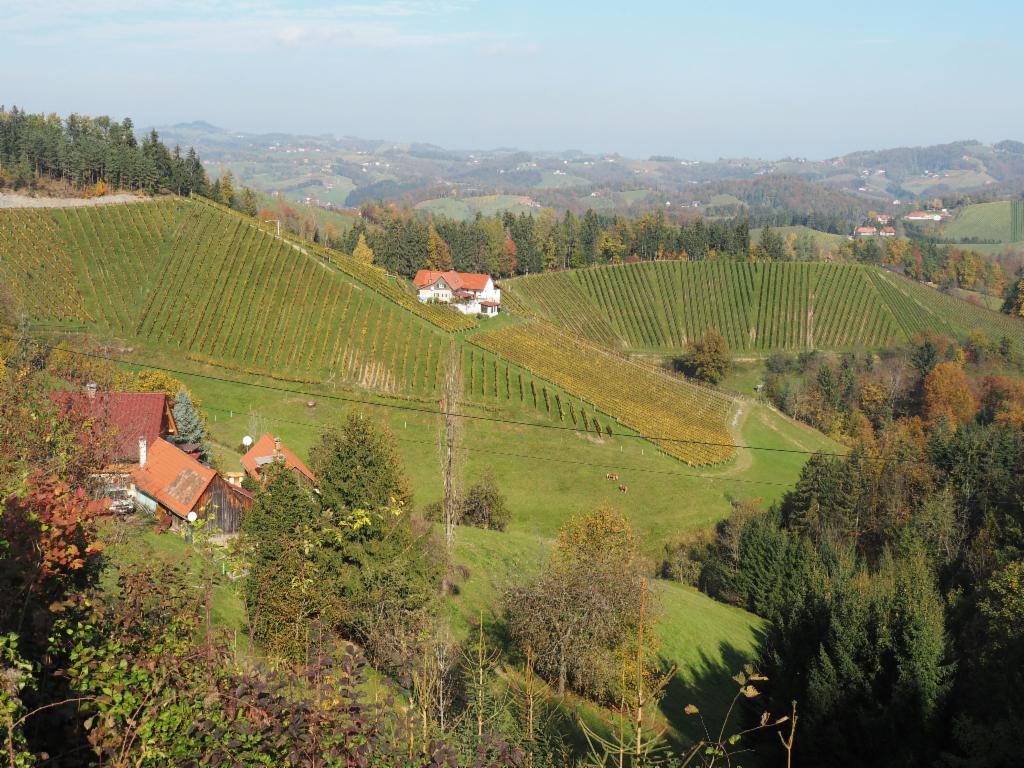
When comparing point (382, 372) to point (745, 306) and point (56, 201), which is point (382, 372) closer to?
point (56, 201)

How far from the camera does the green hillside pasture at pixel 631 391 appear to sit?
63719 mm

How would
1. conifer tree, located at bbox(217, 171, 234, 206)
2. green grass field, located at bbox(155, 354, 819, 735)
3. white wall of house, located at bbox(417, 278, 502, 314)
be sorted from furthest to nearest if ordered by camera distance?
conifer tree, located at bbox(217, 171, 234, 206)
white wall of house, located at bbox(417, 278, 502, 314)
green grass field, located at bbox(155, 354, 819, 735)

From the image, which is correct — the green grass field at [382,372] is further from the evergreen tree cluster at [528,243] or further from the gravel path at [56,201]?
the evergreen tree cluster at [528,243]

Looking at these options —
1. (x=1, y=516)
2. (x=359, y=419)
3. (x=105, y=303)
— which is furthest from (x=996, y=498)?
(x=105, y=303)

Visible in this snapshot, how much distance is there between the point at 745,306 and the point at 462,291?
47457 millimetres

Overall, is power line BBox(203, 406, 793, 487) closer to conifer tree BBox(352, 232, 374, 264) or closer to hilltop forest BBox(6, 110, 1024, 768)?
hilltop forest BBox(6, 110, 1024, 768)

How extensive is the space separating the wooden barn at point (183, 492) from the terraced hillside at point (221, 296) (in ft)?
102

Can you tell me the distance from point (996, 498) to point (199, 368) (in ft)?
197

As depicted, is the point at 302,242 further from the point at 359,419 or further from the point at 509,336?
the point at 359,419

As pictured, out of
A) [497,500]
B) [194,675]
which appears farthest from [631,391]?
[194,675]

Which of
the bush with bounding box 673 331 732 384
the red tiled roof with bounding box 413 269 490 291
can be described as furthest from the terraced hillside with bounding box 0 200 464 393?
the bush with bounding box 673 331 732 384

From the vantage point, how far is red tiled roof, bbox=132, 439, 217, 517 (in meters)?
32.8

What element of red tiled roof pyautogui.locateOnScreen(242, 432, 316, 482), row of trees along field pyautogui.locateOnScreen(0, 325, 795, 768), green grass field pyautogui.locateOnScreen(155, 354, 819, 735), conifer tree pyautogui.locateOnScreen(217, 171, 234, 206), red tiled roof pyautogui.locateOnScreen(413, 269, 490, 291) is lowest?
green grass field pyautogui.locateOnScreen(155, 354, 819, 735)

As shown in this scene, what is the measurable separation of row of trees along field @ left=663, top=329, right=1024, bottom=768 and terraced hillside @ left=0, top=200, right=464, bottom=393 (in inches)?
1290
